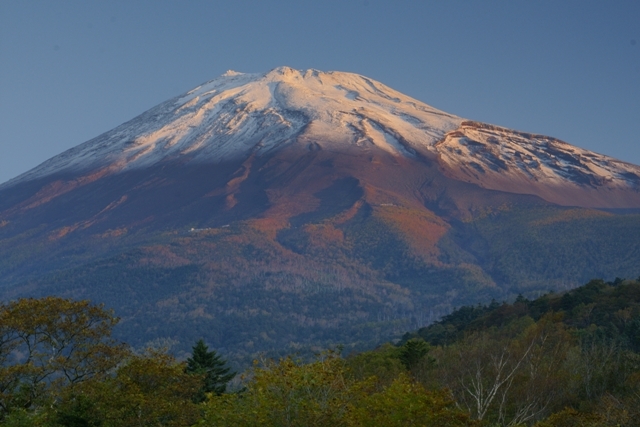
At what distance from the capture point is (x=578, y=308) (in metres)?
48.6

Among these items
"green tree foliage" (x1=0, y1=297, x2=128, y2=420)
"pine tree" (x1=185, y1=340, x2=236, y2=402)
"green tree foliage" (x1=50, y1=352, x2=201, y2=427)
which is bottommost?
"pine tree" (x1=185, y1=340, x2=236, y2=402)

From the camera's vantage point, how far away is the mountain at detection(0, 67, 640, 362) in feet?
392

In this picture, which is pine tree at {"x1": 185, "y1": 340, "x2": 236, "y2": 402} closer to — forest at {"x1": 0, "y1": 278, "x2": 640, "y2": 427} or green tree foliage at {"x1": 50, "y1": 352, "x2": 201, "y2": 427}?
forest at {"x1": 0, "y1": 278, "x2": 640, "y2": 427}

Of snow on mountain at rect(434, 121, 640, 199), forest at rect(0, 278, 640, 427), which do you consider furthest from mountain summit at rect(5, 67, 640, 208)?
forest at rect(0, 278, 640, 427)

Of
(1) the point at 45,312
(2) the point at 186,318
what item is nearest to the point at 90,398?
(1) the point at 45,312

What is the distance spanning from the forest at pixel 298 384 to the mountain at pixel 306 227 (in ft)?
205

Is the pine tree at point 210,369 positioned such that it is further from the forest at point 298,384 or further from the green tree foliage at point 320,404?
the green tree foliage at point 320,404

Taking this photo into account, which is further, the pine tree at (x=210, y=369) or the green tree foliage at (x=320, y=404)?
the pine tree at (x=210, y=369)

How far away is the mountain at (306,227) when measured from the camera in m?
119

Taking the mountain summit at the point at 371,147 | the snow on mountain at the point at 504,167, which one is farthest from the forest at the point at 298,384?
the mountain summit at the point at 371,147

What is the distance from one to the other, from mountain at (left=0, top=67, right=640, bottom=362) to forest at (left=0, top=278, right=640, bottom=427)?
205ft

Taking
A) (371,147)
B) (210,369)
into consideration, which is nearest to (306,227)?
(371,147)

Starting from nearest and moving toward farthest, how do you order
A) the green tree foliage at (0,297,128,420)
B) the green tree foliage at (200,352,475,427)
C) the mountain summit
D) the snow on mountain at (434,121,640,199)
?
the green tree foliage at (200,352,475,427)
the green tree foliage at (0,297,128,420)
the snow on mountain at (434,121,640,199)
the mountain summit

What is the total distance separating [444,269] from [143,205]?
6068 cm
